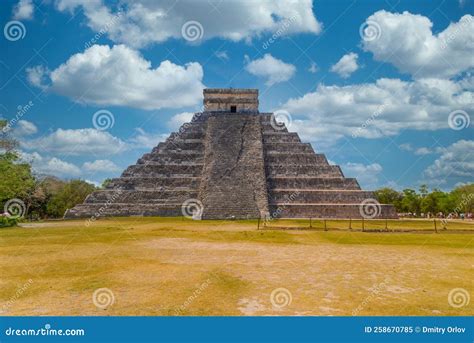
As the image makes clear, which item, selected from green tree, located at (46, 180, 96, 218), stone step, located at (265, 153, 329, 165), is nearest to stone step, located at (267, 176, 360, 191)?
stone step, located at (265, 153, 329, 165)

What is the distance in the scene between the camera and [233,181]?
3225 centimetres

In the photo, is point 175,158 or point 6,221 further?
point 175,158

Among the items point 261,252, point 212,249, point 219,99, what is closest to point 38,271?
point 212,249

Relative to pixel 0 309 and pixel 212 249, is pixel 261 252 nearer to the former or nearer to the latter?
pixel 212 249

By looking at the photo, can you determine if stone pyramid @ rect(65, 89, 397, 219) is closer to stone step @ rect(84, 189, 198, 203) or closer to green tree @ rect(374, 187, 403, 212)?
stone step @ rect(84, 189, 198, 203)

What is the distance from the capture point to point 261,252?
1322cm

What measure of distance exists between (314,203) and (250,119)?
1153 cm

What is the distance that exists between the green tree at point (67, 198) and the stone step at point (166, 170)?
17.7m
